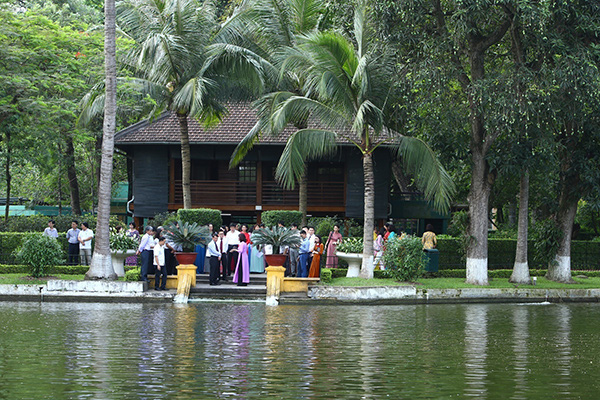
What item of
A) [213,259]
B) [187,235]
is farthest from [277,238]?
[187,235]

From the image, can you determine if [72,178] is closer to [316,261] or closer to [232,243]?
[232,243]

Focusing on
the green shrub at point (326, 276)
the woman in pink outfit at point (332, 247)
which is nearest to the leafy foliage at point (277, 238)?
the green shrub at point (326, 276)

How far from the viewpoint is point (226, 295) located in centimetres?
2116

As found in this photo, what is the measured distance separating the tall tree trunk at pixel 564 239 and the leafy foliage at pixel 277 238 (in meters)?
8.51

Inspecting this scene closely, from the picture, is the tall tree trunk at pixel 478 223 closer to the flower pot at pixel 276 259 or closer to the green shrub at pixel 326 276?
the green shrub at pixel 326 276

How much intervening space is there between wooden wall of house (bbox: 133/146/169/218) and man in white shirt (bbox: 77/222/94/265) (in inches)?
365

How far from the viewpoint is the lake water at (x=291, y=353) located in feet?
33.0

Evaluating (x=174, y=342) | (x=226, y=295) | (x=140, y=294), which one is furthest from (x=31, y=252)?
(x=174, y=342)

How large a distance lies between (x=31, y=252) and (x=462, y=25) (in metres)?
12.8

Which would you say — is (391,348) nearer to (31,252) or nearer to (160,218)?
(31,252)

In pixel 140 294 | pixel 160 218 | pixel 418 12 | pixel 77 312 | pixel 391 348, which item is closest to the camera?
pixel 391 348

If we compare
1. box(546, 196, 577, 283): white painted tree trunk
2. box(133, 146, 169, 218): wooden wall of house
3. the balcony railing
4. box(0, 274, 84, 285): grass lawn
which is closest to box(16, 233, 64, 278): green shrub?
box(0, 274, 84, 285): grass lawn

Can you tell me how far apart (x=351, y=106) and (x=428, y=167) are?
8.97 ft

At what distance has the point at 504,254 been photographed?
27.8 meters
